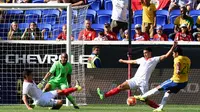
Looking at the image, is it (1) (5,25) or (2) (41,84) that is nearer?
(2) (41,84)

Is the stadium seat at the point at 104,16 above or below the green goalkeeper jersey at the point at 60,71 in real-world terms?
above

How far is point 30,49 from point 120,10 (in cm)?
315


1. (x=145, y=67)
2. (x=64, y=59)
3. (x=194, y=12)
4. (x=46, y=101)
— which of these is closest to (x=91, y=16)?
(x=194, y=12)

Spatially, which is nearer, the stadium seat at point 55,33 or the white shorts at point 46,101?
the white shorts at point 46,101

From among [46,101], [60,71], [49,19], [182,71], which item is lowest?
[46,101]

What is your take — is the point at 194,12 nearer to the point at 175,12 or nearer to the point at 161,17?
the point at 175,12

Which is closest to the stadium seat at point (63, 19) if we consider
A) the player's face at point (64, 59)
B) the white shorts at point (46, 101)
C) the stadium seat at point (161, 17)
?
the player's face at point (64, 59)

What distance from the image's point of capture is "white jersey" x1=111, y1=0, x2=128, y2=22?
24273 millimetres

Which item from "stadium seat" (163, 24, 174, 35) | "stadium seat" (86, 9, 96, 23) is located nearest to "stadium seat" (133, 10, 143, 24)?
"stadium seat" (163, 24, 174, 35)

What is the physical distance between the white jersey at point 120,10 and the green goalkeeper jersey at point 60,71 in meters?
3.54

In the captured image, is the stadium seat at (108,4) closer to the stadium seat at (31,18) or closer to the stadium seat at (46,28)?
the stadium seat at (31,18)

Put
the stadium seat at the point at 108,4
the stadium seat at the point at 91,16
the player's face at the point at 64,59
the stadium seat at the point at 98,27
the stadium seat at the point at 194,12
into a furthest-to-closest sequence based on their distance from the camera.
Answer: the stadium seat at the point at 108,4, the stadium seat at the point at 91,16, the stadium seat at the point at 194,12, the stadium seat at the point at 98,27, the player's face at the point at 64,59

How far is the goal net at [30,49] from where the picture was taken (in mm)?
23359

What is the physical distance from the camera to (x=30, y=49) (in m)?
23.6
